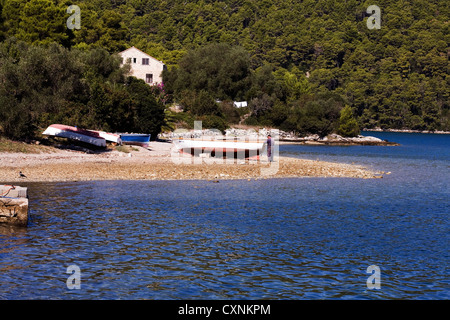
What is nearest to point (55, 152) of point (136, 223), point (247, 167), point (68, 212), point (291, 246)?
point (247, 167)

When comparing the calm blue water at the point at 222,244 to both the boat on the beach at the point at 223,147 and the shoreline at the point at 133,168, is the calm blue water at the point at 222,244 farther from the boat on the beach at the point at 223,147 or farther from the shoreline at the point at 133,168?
the boat on the beach at the point at 223,147

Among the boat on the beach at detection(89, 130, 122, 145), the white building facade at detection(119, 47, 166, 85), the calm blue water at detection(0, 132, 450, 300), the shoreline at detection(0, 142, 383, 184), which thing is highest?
the white building facade at detection(119, 47, 166, 85)

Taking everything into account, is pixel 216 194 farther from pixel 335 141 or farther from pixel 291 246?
pixel 335 141

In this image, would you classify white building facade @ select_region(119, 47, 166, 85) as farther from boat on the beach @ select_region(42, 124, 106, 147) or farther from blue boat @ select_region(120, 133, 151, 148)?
boat on the beach @ select_region(42, 124, 106, 147)

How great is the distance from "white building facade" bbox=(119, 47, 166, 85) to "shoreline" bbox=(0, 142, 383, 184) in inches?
2727

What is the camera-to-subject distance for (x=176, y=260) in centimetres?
1892

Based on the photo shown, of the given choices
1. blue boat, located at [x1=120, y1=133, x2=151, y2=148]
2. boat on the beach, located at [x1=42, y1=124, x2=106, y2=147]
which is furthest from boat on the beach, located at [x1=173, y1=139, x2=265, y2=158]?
boat on the beach, located at [x1=42, y1=124, x2=106, y2=147]

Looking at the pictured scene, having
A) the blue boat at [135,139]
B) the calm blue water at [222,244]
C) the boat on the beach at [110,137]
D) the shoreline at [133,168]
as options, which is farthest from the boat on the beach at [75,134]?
the calm blue water at [222,244]

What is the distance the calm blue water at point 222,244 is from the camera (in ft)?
52.7

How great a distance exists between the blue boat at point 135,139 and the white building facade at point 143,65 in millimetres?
60134

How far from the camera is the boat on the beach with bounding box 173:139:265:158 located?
55.9 metres

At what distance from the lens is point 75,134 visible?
5297 centimetres

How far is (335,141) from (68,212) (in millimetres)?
95608
